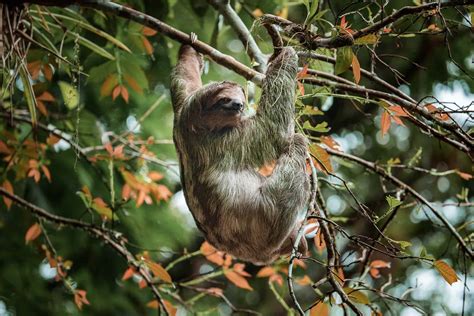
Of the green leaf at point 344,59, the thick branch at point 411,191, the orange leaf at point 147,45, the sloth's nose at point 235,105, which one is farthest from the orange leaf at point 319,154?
the orange leaf at point 147,45

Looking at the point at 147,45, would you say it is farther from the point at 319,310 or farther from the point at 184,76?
the point at 319,310

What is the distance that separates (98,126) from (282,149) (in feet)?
11.6

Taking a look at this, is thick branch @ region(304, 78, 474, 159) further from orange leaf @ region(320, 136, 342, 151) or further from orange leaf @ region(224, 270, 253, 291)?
orange leaf @ region(224, 270, 253, 291)

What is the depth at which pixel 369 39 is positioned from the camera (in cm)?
416

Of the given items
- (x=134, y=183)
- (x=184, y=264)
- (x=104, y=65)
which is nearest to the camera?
(x=104, y=65)

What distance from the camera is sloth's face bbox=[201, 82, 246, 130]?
18.9 ft

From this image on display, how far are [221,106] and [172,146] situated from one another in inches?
138

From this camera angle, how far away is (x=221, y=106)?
582 cm

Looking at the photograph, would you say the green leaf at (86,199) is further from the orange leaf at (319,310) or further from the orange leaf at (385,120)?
the orange leaf at (385,120)

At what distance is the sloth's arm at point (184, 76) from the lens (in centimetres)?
657

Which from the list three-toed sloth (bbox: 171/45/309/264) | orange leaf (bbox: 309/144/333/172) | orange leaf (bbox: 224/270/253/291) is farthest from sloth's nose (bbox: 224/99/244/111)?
orange leaf (bbox: 224/270/253/291)

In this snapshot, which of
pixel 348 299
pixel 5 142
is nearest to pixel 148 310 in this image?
pixel 5 142

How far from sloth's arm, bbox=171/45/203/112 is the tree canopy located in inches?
17.4

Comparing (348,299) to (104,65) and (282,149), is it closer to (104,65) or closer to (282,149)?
(282,149)
